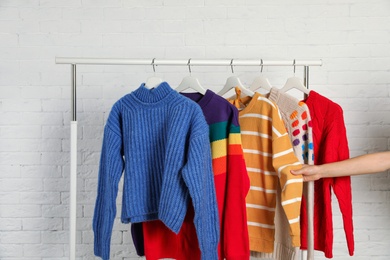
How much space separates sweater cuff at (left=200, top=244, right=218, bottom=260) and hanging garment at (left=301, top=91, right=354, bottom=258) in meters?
0.52

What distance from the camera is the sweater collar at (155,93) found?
6.64 ft

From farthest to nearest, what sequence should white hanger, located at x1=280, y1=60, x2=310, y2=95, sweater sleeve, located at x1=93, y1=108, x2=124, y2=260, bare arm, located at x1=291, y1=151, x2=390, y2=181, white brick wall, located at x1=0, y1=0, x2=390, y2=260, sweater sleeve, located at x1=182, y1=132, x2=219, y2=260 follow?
white brick wall, located at x1=0, y1=0, x2=390, y2=260, white hanger, located at x1=280, y1=60, x2=310, y2=95, bare arm, located at x1=291, y1=151, x2=390, y2=181, sweater sleeve, located at x1=93, y1=108, x2=124, y2=260, sweater sleeve, located at x1=182, y1=132, x2=219, y2=260

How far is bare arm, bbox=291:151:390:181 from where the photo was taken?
83.4 inches

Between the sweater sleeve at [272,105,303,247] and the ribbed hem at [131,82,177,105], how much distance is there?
0.49 metres

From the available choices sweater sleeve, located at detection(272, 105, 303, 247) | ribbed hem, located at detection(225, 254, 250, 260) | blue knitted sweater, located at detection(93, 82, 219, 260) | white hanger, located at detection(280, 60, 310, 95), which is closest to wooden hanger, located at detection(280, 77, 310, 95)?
white hanger, located at detection(280, 60, 310, 95)

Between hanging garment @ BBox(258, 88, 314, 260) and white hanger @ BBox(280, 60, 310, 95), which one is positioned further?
white hanger @ BBox(280, 60, 310, 95)

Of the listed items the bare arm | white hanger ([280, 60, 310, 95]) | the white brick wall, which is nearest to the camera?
the bare arm

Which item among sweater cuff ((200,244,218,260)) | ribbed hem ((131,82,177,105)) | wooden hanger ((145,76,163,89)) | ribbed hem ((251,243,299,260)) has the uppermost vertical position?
wooden hanger ((145,76,163,89))

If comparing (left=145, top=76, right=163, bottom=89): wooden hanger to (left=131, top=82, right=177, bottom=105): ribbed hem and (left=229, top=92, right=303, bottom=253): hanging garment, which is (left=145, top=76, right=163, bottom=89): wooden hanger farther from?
(left=229, top=92, right=303, bottom=253): hanging garment

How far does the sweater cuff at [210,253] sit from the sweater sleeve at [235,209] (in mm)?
102

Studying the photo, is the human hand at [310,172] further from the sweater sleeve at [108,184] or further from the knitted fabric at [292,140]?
the sweater sleeve at [108,184]

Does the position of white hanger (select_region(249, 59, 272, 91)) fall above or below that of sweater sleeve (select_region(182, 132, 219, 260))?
above

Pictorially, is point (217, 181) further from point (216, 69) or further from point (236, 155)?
point (216, 69)

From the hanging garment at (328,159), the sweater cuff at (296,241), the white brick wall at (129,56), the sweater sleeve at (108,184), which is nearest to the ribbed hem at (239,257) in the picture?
the sweater cuff at (296,241)
